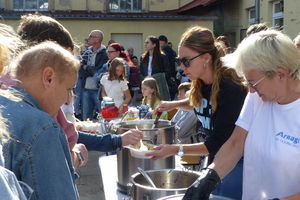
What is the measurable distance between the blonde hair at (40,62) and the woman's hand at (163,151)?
778 millimetres

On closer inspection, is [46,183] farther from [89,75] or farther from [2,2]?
[2,2]

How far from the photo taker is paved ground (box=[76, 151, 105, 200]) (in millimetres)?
3807

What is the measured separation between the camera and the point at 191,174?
1.63 m

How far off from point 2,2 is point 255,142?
1576 centimetres

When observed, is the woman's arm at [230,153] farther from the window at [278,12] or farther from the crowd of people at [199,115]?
the window at [278,12]

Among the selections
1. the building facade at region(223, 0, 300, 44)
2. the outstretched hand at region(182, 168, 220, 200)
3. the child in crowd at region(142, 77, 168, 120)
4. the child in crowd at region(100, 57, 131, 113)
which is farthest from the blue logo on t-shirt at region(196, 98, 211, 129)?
the building facade at region(223, 0, 300, 44)

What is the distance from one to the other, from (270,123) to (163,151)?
554mm

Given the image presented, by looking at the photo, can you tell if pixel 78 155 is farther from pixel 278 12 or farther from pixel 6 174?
pixel 278 12

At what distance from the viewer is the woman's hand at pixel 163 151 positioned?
1871mm

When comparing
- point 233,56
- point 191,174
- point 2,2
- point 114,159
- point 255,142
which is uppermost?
point 2,2

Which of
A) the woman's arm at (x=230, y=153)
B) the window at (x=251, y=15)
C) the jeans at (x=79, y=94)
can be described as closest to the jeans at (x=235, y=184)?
the woman's arm at (x=230, y=153)

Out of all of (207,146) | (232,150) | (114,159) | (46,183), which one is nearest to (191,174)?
(232,150)

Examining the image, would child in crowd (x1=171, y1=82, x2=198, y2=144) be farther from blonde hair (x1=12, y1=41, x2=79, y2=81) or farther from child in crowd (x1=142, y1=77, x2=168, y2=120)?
blonde hair (x1=12, y1=41, x2=79, y2=81)

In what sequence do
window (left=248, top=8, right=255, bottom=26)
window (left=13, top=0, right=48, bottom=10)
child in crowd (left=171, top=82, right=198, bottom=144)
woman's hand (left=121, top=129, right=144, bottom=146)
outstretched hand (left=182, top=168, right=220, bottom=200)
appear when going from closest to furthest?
outstretched hand (left=182, top=168, right=220, bottom=200)
woman's hand (left=121, top=129, right=144, bottom=146)
child in crowd (left=171, top=82, right=198, bottom=144)
window (left=248, top=8, right=255, bottom=26)
window (left=13, top=0, right=48, bottom=10)
